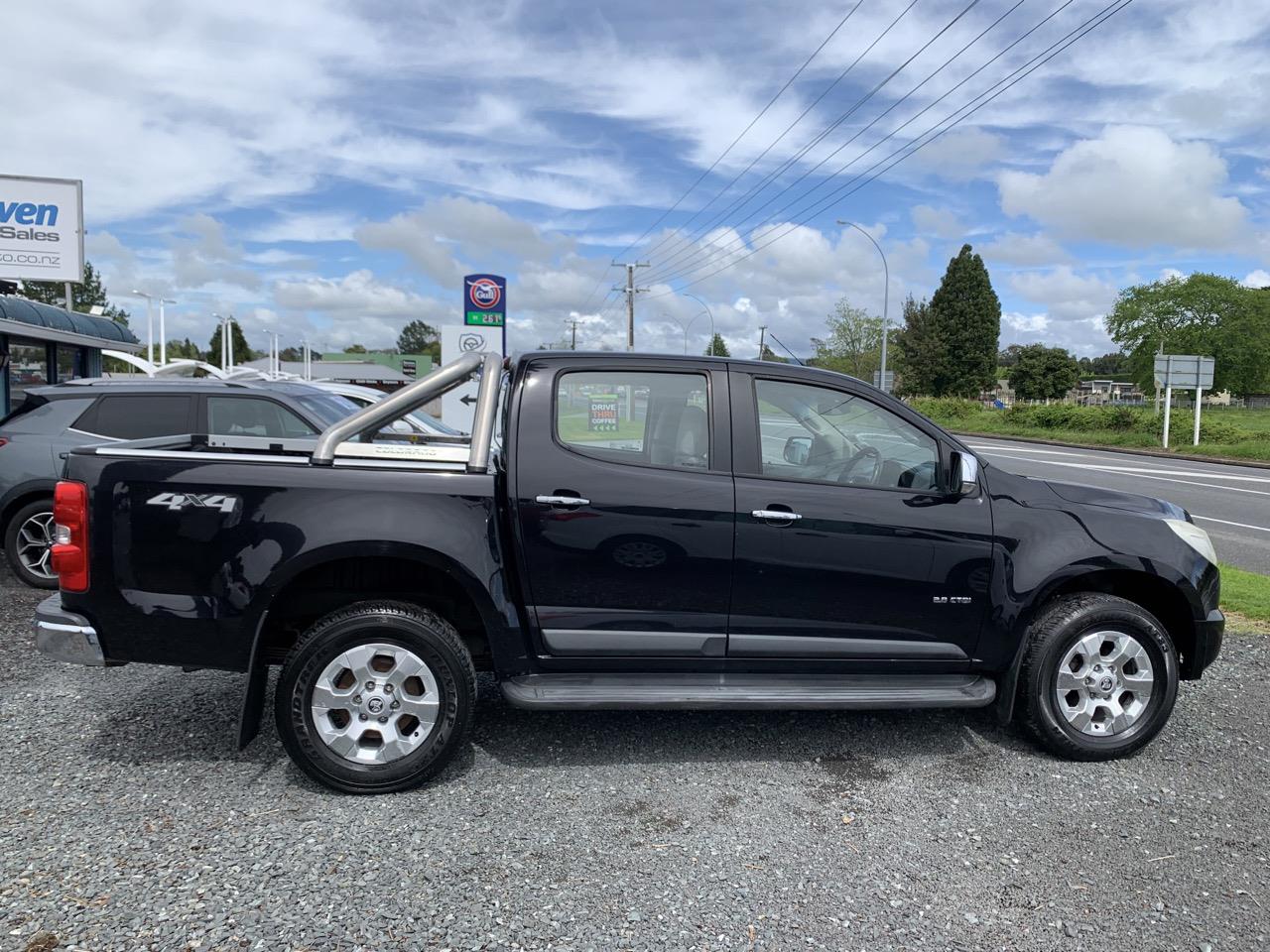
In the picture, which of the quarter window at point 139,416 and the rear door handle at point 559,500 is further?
the quarter window at point 139,416

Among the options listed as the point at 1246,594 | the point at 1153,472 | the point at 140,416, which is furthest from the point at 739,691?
the point at 1153,472

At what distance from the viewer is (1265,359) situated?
7894 centimetres

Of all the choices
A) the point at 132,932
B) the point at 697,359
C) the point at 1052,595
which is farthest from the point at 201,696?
the point at 1052,595

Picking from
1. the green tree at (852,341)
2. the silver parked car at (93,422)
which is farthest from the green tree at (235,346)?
the silver parked car at (93,422)

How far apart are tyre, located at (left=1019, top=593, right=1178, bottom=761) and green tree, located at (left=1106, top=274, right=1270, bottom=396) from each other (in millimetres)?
87055

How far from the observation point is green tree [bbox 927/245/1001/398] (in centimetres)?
6744

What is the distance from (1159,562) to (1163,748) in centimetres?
94

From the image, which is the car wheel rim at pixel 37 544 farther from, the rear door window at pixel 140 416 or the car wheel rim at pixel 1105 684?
the car wheel rim at pixel 1105 684

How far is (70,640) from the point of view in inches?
138

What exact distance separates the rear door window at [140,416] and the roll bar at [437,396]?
3992 millimetres

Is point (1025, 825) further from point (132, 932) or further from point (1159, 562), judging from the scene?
point (132, 932)

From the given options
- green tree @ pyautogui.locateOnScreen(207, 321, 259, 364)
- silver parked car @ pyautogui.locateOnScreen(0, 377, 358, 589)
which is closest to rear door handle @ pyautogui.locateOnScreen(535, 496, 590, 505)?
silver parked car @ pyautogui.locateOnScreen(0, 377, 358, 589)

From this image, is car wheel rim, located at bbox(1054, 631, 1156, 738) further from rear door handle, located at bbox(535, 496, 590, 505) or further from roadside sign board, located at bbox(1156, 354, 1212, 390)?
roadside sign board, located at bbox(1156, 354, 1212, 390)

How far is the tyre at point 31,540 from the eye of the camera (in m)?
6.85
